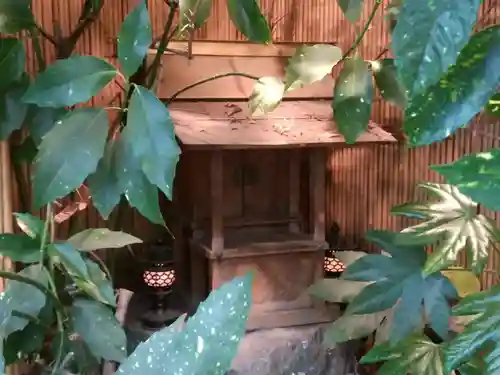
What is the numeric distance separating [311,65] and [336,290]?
446mm

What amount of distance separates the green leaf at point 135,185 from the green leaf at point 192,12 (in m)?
0.25

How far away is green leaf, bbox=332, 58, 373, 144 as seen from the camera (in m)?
1.15

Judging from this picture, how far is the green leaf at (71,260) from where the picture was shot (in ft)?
2.91

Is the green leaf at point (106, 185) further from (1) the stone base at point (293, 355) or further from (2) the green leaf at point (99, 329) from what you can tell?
(1) the stone base at point (293, 355)

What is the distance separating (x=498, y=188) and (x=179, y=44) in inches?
38.9

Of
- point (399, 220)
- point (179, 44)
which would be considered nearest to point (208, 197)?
point (179, 44)

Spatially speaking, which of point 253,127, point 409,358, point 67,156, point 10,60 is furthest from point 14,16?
point 409,358

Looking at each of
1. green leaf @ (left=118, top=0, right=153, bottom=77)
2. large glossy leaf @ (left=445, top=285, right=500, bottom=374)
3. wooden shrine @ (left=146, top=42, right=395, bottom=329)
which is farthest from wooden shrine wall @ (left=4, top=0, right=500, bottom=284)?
large glossy leaf @ (left=445, top=285, right=500, bottom=374)

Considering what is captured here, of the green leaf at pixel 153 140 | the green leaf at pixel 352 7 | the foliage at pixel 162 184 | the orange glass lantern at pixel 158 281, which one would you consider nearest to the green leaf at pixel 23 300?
the foliage at pixel 162 184

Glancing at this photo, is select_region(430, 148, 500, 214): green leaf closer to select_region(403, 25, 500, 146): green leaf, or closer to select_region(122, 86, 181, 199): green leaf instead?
select_region(403, 25, 500, 146): green leaf

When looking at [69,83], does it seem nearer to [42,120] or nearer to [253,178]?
[42,120]

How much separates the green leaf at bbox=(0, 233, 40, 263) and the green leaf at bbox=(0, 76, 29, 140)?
20cm

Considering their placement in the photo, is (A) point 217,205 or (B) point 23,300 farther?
(A) point 217,205

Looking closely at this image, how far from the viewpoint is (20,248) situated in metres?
0.93
